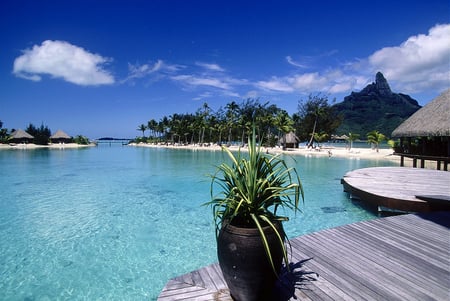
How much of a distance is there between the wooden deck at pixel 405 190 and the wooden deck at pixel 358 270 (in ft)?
5.28

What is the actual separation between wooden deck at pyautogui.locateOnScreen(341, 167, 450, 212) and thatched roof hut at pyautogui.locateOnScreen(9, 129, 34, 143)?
63183mm

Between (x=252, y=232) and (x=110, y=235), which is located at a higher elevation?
(x=252, y=232)

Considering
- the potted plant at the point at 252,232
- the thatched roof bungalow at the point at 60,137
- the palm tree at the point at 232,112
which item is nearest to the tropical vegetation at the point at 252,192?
the potted plant at the point at 252,232

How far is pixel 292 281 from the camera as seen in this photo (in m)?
2.59

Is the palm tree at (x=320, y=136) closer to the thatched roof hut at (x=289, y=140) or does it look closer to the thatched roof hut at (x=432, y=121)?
the thatched roof hut at (x=289, y=140)

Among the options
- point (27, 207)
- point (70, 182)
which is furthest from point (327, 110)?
point (27, 207)

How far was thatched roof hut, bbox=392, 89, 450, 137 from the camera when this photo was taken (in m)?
11.1

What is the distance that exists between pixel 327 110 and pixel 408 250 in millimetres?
46131

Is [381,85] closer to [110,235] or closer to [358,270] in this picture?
[110,235]

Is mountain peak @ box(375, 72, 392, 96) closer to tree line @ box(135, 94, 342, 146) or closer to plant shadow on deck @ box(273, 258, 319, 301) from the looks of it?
tree line @ box(135, 94, 342, 146)

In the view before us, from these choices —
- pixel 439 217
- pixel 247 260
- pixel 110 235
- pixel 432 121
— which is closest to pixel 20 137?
pixel 110 235

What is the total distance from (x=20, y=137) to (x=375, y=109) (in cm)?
10394

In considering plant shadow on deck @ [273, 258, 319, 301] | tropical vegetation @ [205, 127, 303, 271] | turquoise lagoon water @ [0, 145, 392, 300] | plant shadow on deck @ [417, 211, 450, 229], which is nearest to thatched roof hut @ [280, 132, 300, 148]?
turquoise lagoon water @ [0, 145, 392, 300]

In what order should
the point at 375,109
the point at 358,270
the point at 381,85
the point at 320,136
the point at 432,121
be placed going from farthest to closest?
the point at 381,85 → the point at 375,109 → the point at 320,136 → the point at 432,121 → the point at 358,270
